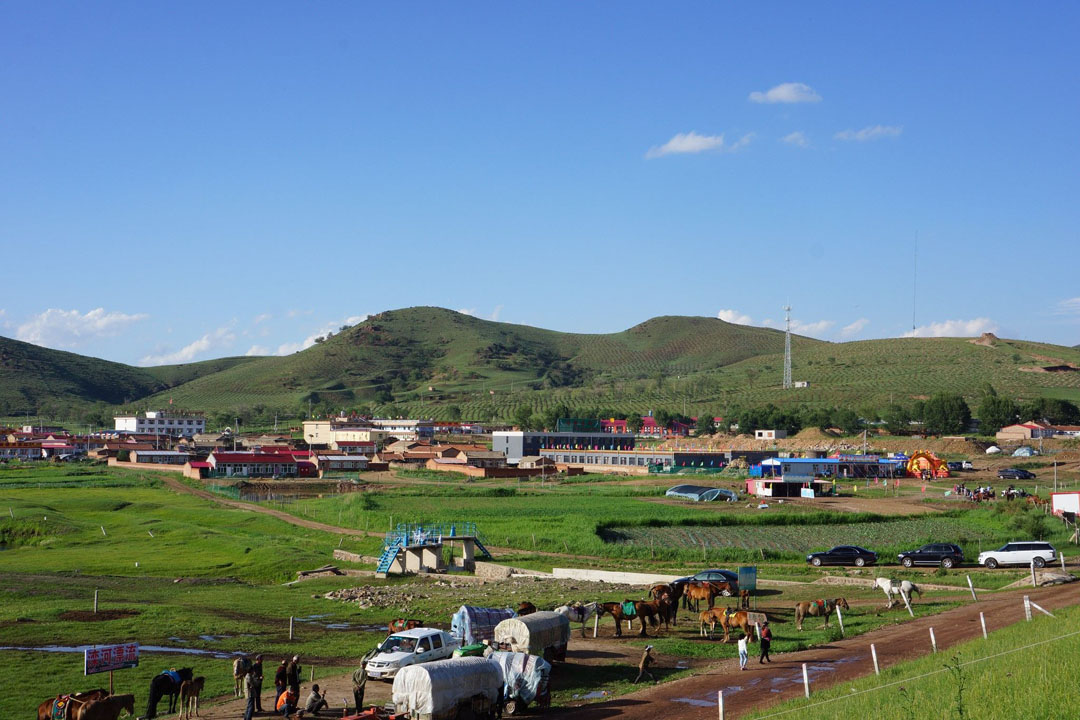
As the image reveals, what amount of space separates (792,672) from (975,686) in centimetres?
747

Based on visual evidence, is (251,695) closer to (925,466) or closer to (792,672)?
(792,672)

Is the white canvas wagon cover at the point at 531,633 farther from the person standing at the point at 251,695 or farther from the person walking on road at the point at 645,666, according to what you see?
the person standing at the point at 251,695

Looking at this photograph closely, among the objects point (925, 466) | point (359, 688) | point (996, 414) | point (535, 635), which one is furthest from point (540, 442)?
point (359, 688)

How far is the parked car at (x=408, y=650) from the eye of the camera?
25.1 meters

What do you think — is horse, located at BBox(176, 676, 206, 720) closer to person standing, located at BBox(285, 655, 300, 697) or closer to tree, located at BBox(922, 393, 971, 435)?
person standing, located at BBox(285, 655, 300, 697)

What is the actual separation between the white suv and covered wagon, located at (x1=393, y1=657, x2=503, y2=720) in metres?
30.8

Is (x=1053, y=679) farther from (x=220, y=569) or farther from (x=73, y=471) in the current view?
(x=73, y=471)

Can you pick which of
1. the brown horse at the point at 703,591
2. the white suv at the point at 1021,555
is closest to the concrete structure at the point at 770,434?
the white suv at the point at 1021,555

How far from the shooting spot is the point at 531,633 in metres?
24.7

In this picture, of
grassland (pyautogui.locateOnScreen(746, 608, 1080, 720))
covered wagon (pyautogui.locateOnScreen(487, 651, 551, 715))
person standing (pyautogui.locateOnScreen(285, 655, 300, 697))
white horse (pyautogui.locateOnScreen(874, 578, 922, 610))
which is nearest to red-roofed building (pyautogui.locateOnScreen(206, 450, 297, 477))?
white horse (pyautogui.locateOnScreen(874, 578, 922, 610))

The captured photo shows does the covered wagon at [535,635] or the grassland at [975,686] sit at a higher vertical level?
the grassland at [975,686]

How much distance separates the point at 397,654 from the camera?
83.0ft

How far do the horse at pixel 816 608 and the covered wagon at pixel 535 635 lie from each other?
8555 mm

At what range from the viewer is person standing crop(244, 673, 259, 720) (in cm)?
2169
